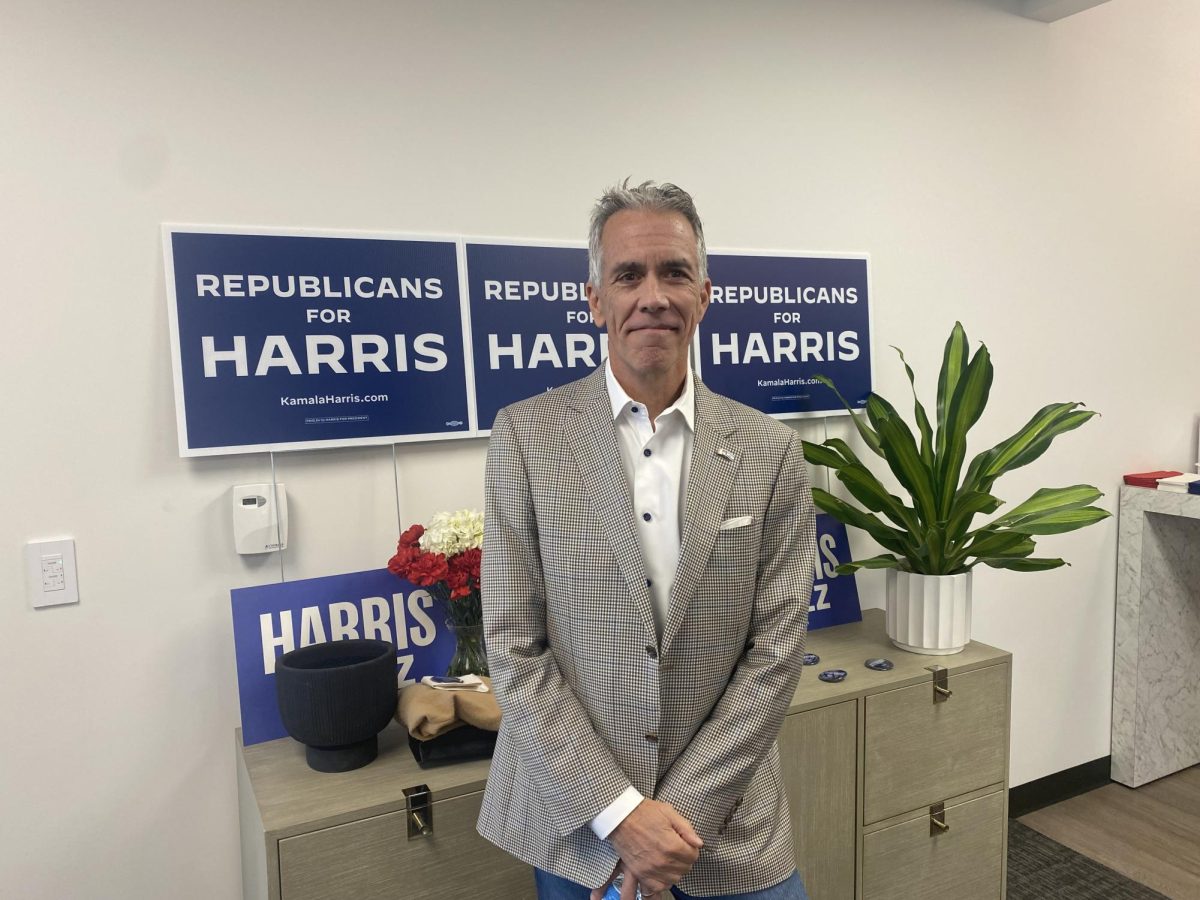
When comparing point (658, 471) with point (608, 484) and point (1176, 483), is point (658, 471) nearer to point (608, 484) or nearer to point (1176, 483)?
point (608, 484)

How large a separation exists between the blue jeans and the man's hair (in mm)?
1030

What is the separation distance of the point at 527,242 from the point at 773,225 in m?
0.81

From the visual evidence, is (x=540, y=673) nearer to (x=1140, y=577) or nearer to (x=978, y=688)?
(x=978, y=688)

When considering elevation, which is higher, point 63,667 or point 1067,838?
point 63,667

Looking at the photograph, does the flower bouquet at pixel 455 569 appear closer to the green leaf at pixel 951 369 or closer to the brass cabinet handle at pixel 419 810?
the brass cabinet handle at pixel 419 810

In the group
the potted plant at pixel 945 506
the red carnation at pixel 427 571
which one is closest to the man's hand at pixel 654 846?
the red carnation at pixel 427 571

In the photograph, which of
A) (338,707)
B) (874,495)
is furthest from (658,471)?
(874,495)

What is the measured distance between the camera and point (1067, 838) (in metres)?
2.99

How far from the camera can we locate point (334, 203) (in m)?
2.01

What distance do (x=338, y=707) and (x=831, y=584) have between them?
5.09 feet

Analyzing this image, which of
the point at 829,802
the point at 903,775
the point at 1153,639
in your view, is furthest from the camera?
the point at 1153,639

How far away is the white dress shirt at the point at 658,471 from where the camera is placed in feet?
4.78

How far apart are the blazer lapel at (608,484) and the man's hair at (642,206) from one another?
0.23 m

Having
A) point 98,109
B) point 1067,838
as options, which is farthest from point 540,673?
point 1067,838
